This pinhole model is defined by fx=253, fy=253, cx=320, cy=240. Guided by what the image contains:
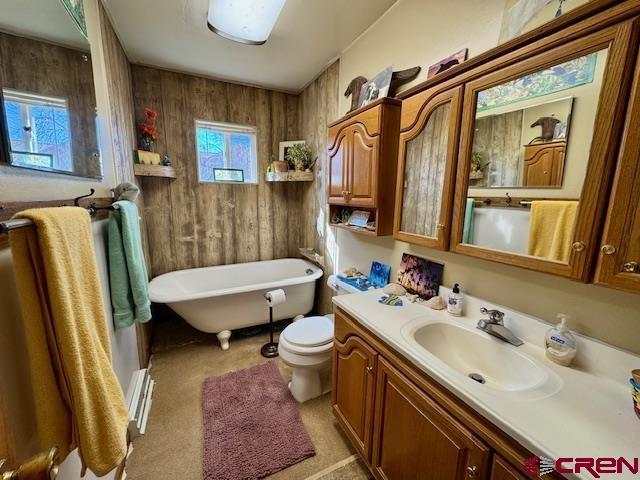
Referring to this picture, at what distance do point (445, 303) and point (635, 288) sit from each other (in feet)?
2.42

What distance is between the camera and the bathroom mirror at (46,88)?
0.63m

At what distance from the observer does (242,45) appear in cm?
209

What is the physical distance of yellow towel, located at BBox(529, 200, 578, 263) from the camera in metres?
0.84

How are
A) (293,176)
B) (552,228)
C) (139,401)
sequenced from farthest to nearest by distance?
(293,176), (139,401), (552,228)

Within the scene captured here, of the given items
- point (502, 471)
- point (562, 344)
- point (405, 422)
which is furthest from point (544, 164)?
point (405, 422)

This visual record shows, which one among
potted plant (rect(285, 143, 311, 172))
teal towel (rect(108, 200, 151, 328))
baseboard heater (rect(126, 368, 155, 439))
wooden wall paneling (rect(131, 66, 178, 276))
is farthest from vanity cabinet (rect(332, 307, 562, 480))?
wooden wall paneling (rect(131, 66, 178, 276))

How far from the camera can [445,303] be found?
4.50ft

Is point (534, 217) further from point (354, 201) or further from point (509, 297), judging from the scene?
point (354, 201)

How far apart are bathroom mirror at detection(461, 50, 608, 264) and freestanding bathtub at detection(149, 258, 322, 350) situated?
1.78 meters

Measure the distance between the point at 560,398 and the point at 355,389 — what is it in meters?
0.85

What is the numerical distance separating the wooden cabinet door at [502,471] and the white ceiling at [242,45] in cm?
232

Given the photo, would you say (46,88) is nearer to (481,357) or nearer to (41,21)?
(41,21)

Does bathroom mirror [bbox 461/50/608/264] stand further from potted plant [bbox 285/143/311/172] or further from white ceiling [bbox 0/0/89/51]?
potted plant [bbox 285/143/311/172]
